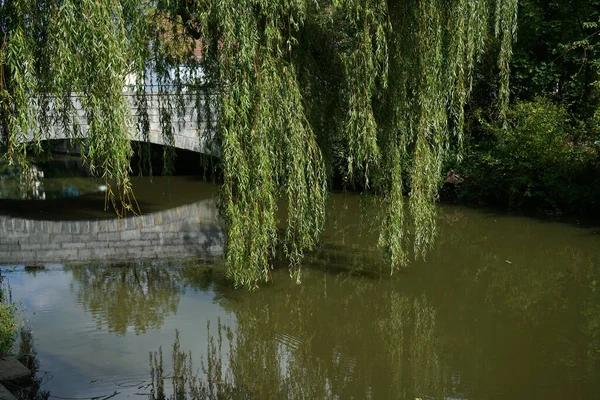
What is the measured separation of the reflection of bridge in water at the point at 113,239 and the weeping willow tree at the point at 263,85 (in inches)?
123

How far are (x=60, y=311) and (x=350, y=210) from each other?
679 centimetres

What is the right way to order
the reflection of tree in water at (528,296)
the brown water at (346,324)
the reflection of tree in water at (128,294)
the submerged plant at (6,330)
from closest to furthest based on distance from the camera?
the submerged plant at (6,330) < the brown water at (346,324) < the reflection of tree in water at (528,296) < the reflection of tree in water at (128,294)

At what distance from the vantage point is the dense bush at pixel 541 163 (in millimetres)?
11359

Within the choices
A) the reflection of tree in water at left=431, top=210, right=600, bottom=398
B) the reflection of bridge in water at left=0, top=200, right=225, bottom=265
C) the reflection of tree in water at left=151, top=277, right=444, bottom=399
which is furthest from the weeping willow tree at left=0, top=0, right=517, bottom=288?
the reflection of bridge in water at left=0, top=200, right=225, bottom=265

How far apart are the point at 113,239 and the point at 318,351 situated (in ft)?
17.8

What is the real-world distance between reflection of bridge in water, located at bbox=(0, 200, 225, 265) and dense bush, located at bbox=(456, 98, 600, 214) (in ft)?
17.0

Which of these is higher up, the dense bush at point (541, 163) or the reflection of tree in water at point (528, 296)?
the dense bush at point (541, 163)

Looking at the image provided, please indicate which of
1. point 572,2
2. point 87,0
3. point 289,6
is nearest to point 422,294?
point 289,6

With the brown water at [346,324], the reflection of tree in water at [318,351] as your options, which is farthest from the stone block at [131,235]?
the reflection of tree in water at [318,351]

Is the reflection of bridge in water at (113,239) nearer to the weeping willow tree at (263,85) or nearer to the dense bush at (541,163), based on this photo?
the weeping willow tree at (263,85)

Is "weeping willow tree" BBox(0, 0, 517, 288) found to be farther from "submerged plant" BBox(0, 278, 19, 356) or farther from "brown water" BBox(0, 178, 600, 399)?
"submerged plant" BBox(0, 278, 19, 356)

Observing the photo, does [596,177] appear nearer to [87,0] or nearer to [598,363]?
[598,363]

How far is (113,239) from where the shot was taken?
33.4 ft

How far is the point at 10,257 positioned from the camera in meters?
9.14
